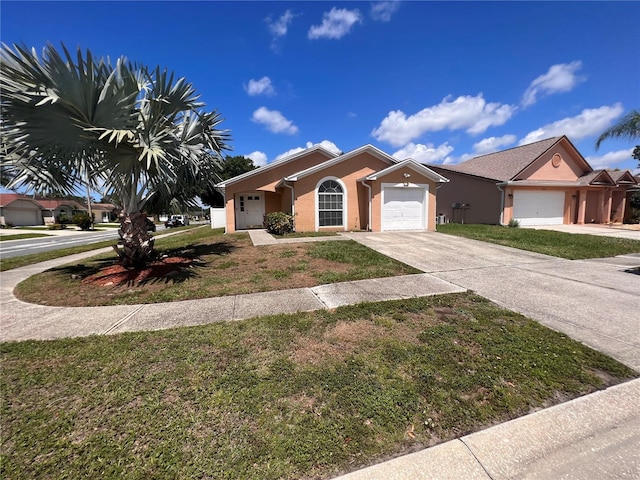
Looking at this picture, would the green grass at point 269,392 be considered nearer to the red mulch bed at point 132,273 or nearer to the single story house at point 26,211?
the red mulch bed at point 132,273

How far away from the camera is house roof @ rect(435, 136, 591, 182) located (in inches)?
763

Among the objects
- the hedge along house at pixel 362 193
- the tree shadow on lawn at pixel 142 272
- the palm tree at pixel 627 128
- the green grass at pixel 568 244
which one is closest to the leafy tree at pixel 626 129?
the palm tree at pixel 627 128

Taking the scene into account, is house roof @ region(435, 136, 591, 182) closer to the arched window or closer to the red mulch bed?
the arched window

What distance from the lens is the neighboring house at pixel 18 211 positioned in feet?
133

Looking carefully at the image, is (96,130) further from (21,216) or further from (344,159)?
(21,216)

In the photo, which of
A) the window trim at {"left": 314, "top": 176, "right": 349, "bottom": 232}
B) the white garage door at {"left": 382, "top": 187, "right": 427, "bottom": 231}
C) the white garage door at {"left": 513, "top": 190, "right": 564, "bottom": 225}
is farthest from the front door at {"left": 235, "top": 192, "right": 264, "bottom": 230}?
the white garage door at {"left": 513, "top": 190, "right": 564, "bottom": 225}

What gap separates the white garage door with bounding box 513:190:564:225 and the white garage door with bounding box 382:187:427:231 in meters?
8.57

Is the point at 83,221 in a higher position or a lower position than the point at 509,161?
lower

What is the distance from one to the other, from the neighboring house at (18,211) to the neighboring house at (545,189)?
2376 inches

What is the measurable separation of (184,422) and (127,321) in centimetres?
288

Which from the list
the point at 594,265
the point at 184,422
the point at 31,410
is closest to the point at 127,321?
the point at 31,410

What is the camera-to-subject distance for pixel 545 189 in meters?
19.8

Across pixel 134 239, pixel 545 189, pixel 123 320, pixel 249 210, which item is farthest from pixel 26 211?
pixel 545 189

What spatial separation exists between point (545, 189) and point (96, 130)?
25132 millimetres
